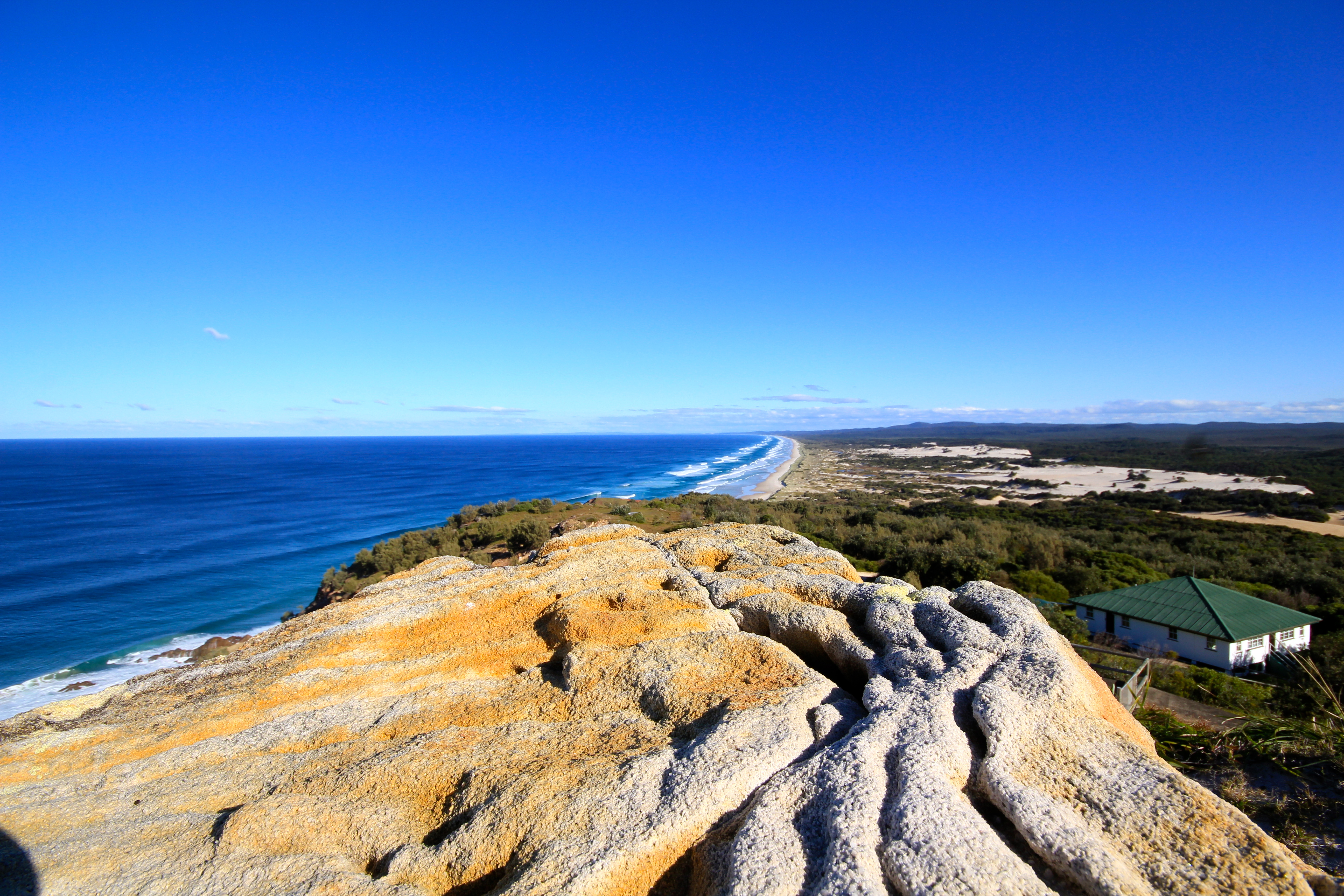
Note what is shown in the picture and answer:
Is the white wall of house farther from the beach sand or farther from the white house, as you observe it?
the beach sand

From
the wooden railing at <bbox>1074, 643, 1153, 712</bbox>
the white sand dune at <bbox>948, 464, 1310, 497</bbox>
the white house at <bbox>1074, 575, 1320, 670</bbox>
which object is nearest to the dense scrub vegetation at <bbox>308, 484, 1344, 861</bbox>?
the wooden railing at <bbox>1074, 643, 1153, 712</bbox>

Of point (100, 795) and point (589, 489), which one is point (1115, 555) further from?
point (589, 489)

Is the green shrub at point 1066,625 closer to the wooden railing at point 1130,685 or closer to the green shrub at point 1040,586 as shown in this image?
the green shrub at point 1040,586

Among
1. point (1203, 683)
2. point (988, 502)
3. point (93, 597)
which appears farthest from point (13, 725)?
point (988, 502)

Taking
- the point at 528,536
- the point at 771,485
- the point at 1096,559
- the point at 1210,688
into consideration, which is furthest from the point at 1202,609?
the point at 771,485

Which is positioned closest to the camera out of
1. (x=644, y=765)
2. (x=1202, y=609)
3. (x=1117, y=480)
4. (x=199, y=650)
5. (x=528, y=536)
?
(x=644, y=765)

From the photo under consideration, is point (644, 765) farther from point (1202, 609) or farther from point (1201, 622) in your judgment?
point (1202, 609)
